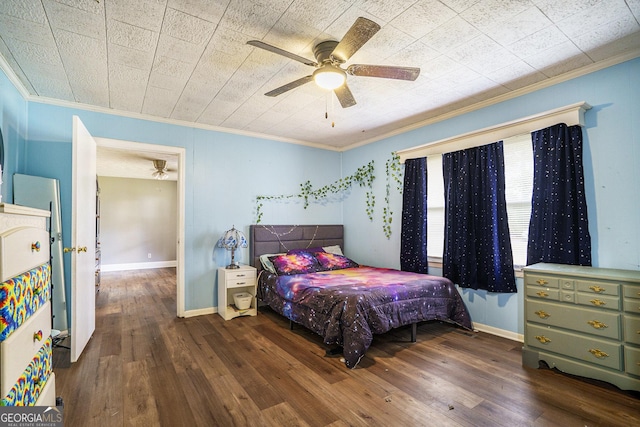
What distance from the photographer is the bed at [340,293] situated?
2.73m

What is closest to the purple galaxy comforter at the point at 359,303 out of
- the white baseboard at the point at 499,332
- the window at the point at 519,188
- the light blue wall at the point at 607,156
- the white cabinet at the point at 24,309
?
the white baseboard at the point at 499,332

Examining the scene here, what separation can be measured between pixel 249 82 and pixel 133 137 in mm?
1845

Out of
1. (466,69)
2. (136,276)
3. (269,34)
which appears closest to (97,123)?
(269,34)

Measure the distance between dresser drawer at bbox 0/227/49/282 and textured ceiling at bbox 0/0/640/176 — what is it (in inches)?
56.7

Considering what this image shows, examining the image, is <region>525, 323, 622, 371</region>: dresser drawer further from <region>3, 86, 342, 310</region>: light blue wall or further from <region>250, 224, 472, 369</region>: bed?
<region>3, 86, 342, 310</region>: light blue wall

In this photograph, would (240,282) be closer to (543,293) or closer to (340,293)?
(340,293)

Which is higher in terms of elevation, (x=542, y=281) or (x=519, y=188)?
(x=519, y=188)

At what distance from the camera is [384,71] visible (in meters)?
2.24

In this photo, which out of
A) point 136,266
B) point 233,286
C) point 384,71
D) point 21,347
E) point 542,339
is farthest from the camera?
point 136,266

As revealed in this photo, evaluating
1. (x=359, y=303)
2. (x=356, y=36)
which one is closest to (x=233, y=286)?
(x=359, y=303)

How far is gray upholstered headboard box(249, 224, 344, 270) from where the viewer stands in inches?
175

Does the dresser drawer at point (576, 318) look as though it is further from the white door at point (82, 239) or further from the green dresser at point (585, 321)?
the white door at point (82, 239)

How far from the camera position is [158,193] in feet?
28.1

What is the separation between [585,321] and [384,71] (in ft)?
7.83
